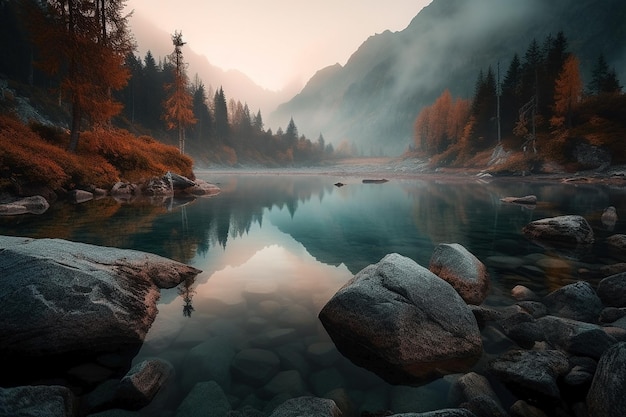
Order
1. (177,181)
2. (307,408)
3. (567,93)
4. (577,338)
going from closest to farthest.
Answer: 1. (307,408)
2. (577,338)
3. (177,181)
4. (567,93)

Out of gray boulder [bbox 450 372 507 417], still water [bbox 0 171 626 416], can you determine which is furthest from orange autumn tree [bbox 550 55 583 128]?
gray boulder [bbox 450 372 507 417]

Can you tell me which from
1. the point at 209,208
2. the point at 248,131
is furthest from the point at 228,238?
the point at 248,131

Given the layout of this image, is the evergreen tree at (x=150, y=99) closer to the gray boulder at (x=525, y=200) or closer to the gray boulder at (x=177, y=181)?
the gray boulder at (x=177, y=181)

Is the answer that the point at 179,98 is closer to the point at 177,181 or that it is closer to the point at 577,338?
the point at 177,181

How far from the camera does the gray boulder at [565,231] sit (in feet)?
37.5

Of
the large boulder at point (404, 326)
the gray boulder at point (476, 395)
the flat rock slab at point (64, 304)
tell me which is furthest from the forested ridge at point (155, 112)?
the gray boulder at point (476, 395)

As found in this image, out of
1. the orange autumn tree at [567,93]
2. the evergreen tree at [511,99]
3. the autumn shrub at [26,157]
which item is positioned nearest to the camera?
the autumn shrub at [26,157]

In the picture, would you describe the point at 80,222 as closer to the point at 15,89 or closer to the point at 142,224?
the point at 142,224

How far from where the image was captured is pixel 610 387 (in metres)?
3.26

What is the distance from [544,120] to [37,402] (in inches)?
2599

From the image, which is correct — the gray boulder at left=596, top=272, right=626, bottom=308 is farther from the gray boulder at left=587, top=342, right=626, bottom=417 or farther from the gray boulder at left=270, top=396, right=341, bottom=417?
the gray boulder at left=270, top=396, right=341, bottom=417

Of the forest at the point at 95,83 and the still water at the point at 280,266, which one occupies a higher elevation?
the forest at the point at 95,83

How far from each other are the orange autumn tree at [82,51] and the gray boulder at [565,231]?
27.7 m

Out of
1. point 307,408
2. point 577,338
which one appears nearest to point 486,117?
point 577,338
